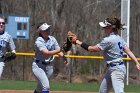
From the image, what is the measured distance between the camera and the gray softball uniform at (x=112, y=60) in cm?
996

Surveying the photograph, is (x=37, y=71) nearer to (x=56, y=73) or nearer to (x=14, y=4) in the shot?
(x=56, y=73)

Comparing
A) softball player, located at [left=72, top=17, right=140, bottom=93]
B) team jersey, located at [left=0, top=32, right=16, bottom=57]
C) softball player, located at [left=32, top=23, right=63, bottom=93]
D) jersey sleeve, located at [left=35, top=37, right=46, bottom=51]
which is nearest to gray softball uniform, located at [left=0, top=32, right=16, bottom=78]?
team jersey, located at [left=0, top=32, right=16, bottom=57]

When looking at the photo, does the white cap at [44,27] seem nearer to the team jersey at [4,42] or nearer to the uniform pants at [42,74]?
the uniform pants at [42,74]

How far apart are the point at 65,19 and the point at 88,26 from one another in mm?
1723

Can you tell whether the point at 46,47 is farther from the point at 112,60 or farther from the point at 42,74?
the point at 112,60

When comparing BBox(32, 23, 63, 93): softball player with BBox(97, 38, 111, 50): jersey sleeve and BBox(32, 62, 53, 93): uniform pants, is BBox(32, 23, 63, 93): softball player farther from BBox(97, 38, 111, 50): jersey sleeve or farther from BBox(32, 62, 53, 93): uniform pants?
BBox(97, 38, 111, 50): jersey sleeve

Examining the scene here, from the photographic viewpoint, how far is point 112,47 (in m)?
10.0

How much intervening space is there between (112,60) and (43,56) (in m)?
2.07

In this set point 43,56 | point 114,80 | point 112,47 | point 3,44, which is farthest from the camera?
point 3,44

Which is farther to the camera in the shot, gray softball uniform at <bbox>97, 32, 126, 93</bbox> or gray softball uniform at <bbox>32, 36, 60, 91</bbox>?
gray softball uniform at <bbox>32, 36, 60, 91</bbox>

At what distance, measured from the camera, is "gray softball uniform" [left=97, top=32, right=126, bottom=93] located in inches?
392

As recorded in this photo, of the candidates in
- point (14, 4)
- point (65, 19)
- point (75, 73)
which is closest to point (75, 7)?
point (65, 19)

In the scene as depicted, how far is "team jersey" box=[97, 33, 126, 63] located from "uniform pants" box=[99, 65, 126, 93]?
198mm

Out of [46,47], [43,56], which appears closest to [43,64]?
[43,56]
